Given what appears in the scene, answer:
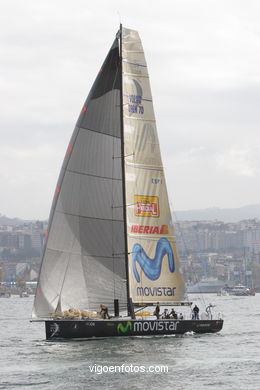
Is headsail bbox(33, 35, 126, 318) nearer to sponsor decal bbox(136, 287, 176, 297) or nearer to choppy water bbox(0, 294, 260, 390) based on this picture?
sponsor decal bbox(136, 287, 176, 297)

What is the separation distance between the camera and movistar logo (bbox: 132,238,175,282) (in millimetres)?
35656

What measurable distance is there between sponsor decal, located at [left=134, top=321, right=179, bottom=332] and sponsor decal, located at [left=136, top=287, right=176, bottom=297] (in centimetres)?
156

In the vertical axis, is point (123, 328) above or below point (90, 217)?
below

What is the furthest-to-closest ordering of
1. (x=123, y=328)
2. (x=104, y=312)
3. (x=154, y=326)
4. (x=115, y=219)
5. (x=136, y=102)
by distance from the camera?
1. (x=136, y=102)
2. (x=115, y=219)
3. (x=154, y=326)
4. (x=104, y=312)
5. (x=123, y=328)

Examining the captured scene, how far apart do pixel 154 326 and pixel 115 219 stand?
4331 millimetres

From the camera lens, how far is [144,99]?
1430 inches

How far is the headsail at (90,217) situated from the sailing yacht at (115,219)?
0.04 metres

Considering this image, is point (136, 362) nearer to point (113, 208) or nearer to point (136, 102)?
point (113, 208)

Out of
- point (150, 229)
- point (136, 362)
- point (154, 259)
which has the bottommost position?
point (136, 362)

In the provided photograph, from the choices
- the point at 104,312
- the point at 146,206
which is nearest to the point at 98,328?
the point at 104,312

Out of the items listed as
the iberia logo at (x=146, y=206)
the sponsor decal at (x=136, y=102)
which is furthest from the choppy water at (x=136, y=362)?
the sponsor decal at (x=136, y=102)

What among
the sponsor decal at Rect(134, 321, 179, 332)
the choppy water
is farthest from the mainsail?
the choppy water

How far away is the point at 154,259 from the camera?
36375mm

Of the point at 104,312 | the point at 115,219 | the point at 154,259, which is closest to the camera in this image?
the point at 104,312
